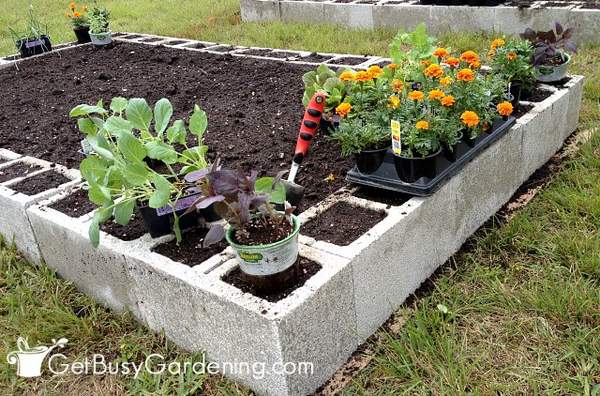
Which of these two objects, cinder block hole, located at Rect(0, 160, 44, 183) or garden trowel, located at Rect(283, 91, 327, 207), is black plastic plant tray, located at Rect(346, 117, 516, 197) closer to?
garden trowel, located at Rect(283, 91, 327, 207)

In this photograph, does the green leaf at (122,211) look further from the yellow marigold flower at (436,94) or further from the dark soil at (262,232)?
the yellow marigold flower at (436,94)

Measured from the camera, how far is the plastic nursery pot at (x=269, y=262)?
1838mm

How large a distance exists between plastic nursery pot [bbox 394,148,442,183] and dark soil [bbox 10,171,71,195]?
1636mm

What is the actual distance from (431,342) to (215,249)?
33.3 inches

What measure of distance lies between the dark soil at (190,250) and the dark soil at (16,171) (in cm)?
125

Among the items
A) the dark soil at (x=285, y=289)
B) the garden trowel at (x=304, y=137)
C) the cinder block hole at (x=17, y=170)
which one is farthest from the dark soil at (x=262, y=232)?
the cinder block hole at (x=17, y=170)

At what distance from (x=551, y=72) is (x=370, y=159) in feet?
5.27

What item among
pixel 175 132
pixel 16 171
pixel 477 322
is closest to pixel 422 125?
pixel 477 322

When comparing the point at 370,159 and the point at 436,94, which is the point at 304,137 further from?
the point at 436,94

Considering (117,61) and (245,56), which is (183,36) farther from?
(245,56)

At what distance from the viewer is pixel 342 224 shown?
2.28 metres

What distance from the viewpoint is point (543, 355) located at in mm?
2014

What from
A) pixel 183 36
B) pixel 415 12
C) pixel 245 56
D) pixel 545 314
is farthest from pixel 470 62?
pixel 183 36

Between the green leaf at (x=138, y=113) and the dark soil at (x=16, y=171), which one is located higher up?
the green leaf at (x=138, y=113)
